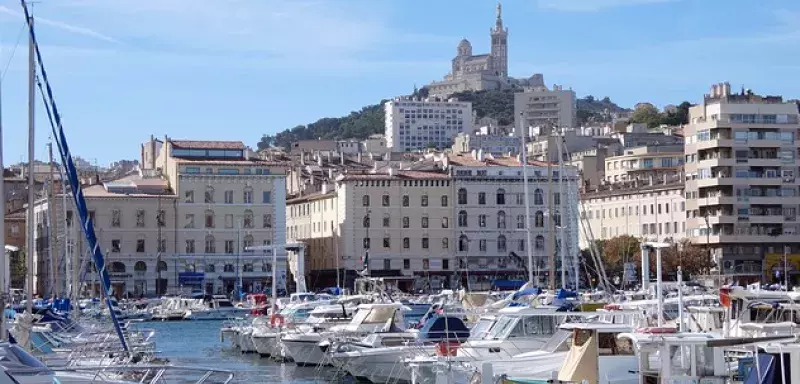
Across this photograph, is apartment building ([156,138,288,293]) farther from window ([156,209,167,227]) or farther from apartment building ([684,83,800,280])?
apartment building ([684,83,800,280])

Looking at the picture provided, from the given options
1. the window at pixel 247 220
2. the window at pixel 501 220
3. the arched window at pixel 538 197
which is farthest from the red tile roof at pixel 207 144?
the arched window at pixel 538 197

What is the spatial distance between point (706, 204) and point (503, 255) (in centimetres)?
1709

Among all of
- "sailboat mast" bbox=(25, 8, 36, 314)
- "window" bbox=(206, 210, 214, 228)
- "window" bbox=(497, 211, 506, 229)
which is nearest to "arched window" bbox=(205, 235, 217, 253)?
"window" bbox=(206, 210, 214, 228)

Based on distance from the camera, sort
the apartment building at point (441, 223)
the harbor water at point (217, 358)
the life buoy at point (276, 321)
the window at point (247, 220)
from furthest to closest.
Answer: the apartment building at point (441, 223) < the window at point (247, 220) < the life buoy at point (276, 321) < the harbor water at point (217, 358)

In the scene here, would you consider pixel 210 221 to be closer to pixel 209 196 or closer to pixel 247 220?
pixel 209 196

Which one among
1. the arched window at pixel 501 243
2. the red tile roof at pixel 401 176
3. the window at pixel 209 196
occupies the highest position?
the red tile roof at pixel 401 176

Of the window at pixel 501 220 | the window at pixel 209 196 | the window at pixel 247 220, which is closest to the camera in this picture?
the window at pixel 209 196

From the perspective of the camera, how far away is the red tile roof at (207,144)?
106 m

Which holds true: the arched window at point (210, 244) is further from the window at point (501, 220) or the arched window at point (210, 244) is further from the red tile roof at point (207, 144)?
the window at point (501, 220)

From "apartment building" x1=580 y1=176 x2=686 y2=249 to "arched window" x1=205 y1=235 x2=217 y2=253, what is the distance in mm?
25517

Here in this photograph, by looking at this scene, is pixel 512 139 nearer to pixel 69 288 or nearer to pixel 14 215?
pixel 14 215

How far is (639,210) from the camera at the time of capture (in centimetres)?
11506

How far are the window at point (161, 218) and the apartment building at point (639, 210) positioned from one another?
2873 centimetres

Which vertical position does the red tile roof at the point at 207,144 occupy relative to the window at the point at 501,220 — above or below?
above
